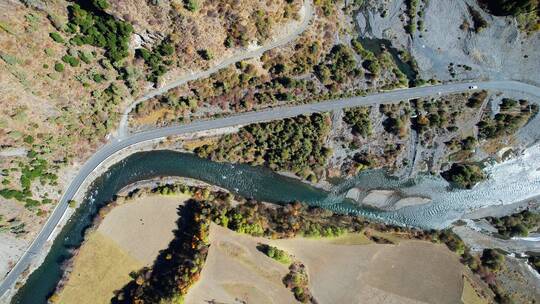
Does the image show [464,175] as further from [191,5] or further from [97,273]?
[97,273]

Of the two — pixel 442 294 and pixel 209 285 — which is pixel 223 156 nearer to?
pixel 209 285

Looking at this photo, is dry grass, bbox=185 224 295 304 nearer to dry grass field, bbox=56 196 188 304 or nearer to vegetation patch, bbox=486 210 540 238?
dry grass field, bbox=56 196 188 304

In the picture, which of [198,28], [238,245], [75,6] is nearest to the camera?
[75,6]

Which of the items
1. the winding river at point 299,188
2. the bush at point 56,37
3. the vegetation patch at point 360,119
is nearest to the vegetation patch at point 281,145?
the winding river at point 299,188

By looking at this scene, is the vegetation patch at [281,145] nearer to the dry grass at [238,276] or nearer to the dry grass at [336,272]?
the dry grass at [336,272]

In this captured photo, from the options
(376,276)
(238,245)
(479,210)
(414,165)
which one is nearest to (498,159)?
(479,210)
